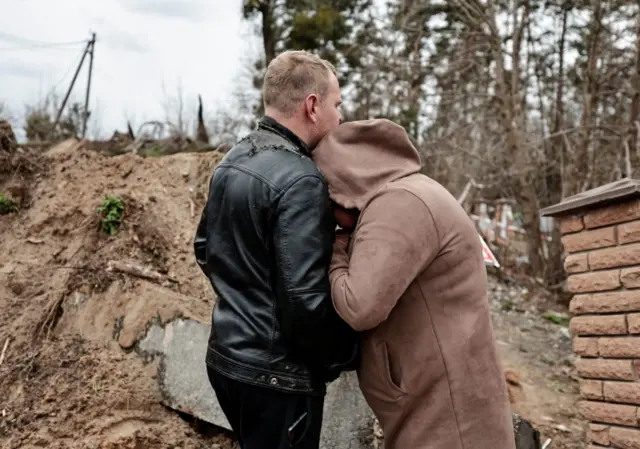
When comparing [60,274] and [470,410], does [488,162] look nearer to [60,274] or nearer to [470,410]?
[60,274]

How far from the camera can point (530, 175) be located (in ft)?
38.1

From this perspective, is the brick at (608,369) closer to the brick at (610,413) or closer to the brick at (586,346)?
the brick at (586,346)

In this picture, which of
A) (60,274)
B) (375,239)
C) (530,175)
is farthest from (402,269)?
(530,175)

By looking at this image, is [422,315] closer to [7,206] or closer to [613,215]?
[613,215]

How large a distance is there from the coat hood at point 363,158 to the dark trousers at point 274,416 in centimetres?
66

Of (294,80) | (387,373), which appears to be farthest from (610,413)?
(294,80)

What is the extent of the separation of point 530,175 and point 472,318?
33.7 ft

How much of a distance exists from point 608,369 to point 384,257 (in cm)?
202

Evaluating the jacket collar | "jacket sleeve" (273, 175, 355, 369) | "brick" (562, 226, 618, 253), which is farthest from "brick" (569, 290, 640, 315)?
the jacket collar

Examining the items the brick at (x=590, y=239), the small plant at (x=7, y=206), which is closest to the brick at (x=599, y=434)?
the brick at (x=590, y=239)

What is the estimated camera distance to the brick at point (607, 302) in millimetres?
3166

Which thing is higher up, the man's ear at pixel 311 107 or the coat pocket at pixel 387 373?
the man's ear at pixel 311 107

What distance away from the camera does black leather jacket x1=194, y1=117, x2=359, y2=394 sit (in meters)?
1.97

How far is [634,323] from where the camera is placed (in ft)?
10.3
